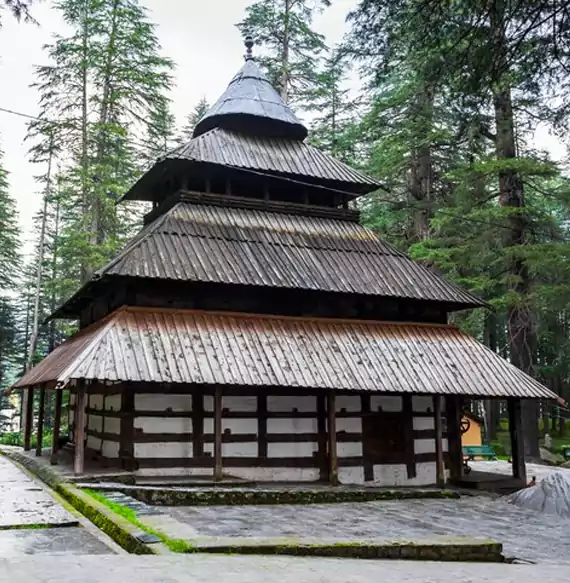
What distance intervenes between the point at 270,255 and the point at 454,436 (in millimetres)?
6461

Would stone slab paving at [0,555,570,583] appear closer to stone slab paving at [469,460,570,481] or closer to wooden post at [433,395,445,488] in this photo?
wooden post at [433,395,445,488]

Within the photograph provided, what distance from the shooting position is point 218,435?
42.8 ft

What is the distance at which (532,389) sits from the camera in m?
15.2

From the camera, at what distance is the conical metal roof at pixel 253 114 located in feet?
64.0

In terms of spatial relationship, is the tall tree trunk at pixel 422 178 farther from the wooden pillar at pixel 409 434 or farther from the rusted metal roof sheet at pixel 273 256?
the wooden pillar at pixel 409 434

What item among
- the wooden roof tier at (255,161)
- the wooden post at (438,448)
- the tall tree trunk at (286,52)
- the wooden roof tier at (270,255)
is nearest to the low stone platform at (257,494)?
the wooden post at (438,448)

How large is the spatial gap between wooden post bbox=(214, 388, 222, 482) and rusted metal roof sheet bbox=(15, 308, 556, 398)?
63 centimetres

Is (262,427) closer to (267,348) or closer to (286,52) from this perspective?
(267,348)

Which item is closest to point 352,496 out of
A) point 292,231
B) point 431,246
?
point 292,231

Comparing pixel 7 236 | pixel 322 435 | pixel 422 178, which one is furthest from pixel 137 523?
pixel 7 236

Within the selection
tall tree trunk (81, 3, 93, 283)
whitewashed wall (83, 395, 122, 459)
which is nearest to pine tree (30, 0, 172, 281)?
tall tree trunk (81, 3, 93, 283)

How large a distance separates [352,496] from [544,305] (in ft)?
38.2

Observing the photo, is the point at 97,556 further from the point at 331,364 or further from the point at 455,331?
the point at 455,331

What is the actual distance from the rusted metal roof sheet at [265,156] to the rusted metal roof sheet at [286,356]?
4.68 meters
